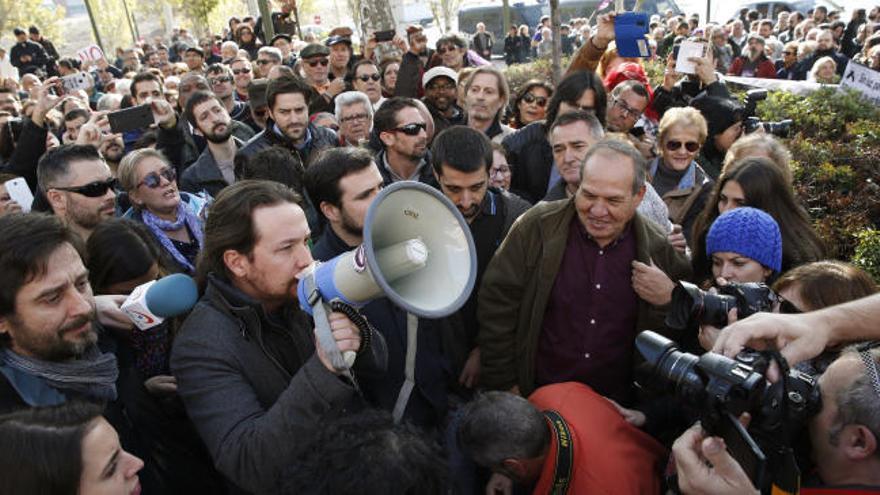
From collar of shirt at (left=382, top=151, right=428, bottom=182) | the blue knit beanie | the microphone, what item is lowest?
the blue knit beanie

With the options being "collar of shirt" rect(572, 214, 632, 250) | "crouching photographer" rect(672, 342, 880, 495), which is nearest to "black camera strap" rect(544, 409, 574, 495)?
"crouching photographer" rect(672, 342, 880, 495)

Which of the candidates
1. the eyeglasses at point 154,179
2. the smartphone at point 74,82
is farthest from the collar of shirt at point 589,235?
the smartphone at point 74,82

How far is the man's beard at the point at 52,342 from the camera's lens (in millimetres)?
2051

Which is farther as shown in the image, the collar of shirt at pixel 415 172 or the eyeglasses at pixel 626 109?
the eyeglasses at pixel 626 109

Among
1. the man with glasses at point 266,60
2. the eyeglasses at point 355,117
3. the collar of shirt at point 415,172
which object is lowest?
the collar of shirt at point 415,172

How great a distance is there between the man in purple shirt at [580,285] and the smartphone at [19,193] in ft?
10.4

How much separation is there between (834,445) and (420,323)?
1.68 metres

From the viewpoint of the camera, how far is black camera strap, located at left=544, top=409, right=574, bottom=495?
6.94 ft

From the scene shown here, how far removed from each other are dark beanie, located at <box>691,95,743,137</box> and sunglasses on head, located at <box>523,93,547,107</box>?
1429 mm

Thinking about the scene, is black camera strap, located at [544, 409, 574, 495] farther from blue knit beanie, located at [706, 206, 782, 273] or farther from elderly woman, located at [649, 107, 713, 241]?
elderly woman, located at [649, 107, 713, 241]

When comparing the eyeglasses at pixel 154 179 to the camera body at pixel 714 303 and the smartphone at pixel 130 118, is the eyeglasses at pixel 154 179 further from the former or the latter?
the camera body at pixel 714 303

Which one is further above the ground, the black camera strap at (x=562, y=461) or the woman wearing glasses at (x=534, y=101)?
the woman wearing glasses at (x=534, y=101)

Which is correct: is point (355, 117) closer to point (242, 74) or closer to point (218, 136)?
point (218, 136)

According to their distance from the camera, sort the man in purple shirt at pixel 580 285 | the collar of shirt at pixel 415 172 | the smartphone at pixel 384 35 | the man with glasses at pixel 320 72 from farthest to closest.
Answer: the smartphone at pixel 384 35 → the man with glasses at pixel 320 72 → the collar of shirt at pixel 415 172 → the man in purple shirt at pixel 580 285
